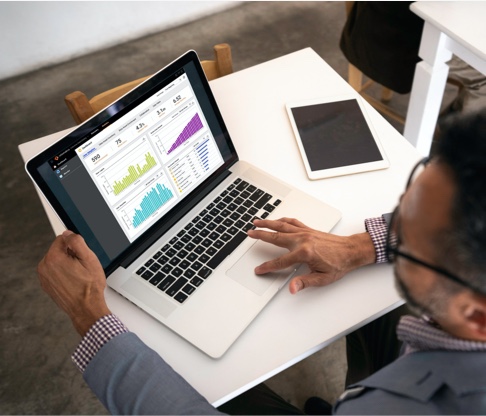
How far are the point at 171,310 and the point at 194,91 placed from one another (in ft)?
1.52

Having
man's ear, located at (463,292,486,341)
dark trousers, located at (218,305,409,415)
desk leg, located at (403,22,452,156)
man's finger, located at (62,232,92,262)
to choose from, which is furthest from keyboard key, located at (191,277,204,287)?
desk leg, located at (403,22,452,156)

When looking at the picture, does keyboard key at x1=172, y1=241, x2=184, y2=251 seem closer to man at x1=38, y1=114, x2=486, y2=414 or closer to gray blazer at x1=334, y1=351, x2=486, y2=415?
man at x1=38, y1=114, x2=486, y2=414

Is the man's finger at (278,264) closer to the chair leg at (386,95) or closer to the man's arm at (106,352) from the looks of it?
the man's arm at (106,352)

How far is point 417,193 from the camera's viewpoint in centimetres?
65

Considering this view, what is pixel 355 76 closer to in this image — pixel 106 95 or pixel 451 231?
pixel 106 95

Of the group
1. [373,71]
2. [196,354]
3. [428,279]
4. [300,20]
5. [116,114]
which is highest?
[116,114]

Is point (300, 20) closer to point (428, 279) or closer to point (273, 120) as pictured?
point (273, 120)

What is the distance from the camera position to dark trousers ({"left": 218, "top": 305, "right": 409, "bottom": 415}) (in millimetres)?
1152

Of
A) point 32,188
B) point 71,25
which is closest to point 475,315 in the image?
point 32,188

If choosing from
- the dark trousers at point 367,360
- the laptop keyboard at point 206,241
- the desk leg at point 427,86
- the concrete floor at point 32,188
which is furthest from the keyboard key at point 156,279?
the desk leg at point 427,86

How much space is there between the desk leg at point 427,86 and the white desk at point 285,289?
42 centimetres

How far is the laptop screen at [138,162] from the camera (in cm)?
91

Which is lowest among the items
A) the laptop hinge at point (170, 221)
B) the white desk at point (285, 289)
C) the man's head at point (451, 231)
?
the white desk at point (285, 289)

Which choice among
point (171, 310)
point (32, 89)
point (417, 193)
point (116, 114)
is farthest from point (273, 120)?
point (32, 89)
